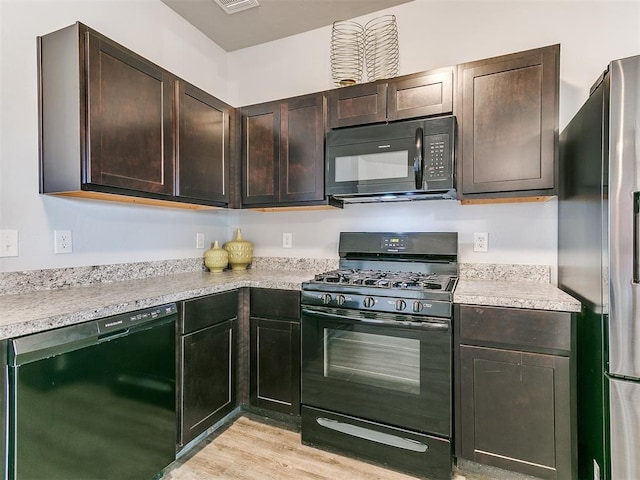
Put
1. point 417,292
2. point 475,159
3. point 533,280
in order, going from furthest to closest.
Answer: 1. point 533,280
2. point 475,159
3. point 417,292

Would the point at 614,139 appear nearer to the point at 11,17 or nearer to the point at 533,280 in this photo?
the point at 533,280

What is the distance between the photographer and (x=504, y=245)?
216cm

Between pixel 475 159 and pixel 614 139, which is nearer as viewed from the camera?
pixel 614 139

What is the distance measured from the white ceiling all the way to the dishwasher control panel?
206cm

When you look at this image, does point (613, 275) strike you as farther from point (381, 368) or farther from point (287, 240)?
point (287, 240)

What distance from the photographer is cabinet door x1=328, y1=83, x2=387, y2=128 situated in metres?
2.12

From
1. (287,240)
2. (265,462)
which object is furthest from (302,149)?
(265,462)

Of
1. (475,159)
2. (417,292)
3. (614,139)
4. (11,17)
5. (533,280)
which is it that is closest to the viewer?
(614,139)

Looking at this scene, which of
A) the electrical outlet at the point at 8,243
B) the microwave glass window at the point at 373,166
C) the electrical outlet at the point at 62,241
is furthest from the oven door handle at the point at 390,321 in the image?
the electrical outlet at the point at 8,243

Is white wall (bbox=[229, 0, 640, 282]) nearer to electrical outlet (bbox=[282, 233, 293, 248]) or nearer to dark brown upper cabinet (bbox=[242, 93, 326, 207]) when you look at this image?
electrical outlet (bbox=[282, 233, 293, 248])

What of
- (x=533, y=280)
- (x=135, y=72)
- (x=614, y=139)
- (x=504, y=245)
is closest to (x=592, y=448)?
(x=533, y=280)

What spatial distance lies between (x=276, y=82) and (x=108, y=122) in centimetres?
152

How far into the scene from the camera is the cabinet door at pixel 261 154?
2.43 metres

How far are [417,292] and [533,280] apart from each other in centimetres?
86
